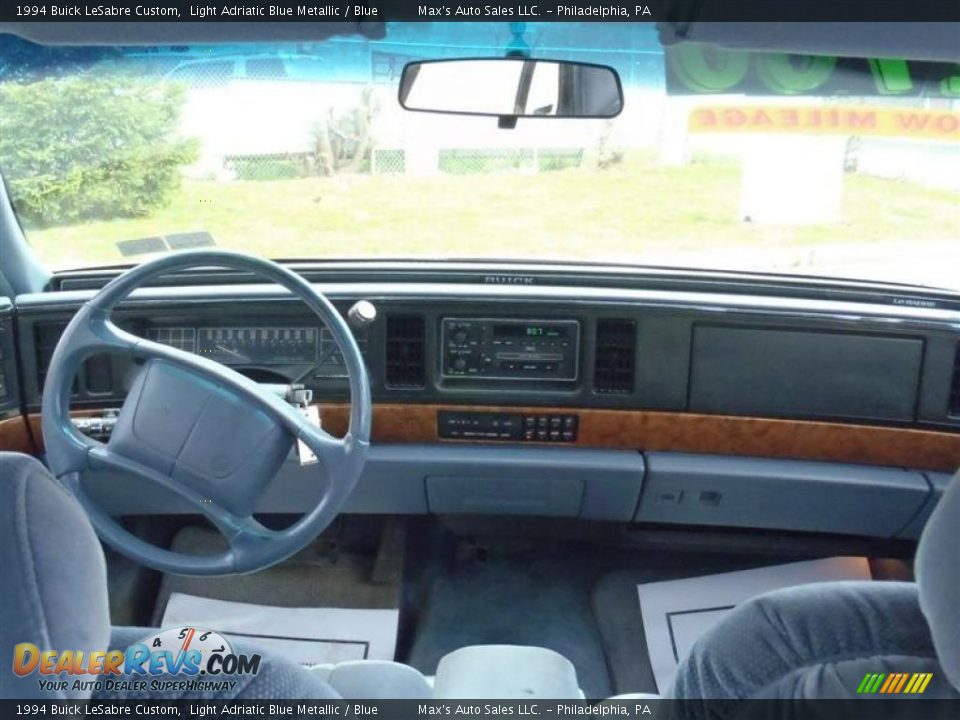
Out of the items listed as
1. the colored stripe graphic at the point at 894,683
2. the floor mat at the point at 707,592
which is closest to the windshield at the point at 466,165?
the floor mat at the point at 707,592

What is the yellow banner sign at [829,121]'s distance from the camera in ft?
9.36

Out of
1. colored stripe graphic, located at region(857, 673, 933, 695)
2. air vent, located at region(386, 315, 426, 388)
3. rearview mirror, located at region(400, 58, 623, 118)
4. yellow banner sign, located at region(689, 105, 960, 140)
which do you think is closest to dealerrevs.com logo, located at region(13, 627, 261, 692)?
colored stripe graphic, located at region(857, 673, 933, 695)

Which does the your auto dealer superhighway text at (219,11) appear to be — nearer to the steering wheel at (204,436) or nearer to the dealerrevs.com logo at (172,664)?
the steering wheel at (204,436)

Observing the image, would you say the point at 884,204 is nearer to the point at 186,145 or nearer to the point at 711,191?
the point at 711,191

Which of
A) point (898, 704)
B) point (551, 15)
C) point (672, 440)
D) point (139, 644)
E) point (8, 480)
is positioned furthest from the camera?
point (672, 440)

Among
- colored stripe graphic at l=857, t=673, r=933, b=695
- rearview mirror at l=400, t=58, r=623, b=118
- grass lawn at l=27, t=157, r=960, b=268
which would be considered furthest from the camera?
grass lawn at l=27, t=157, r=960, b=268

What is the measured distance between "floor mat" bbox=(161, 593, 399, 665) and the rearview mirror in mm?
1834

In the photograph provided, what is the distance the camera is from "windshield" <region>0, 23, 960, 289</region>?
2.76 meters

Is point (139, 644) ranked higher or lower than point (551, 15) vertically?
lower

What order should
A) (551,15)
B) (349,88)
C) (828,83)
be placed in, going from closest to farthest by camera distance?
1. (551,15)
2. (828,83)
3. (349,88)

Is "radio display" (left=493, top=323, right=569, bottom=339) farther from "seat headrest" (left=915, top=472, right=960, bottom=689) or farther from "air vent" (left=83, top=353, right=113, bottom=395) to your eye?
"seat headrest" (left=915, top=472, right=960, bottom=689)

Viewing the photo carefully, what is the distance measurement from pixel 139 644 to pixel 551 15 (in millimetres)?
1815

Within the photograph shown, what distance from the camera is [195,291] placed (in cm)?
294

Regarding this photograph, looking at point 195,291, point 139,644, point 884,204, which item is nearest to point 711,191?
point 884,204
